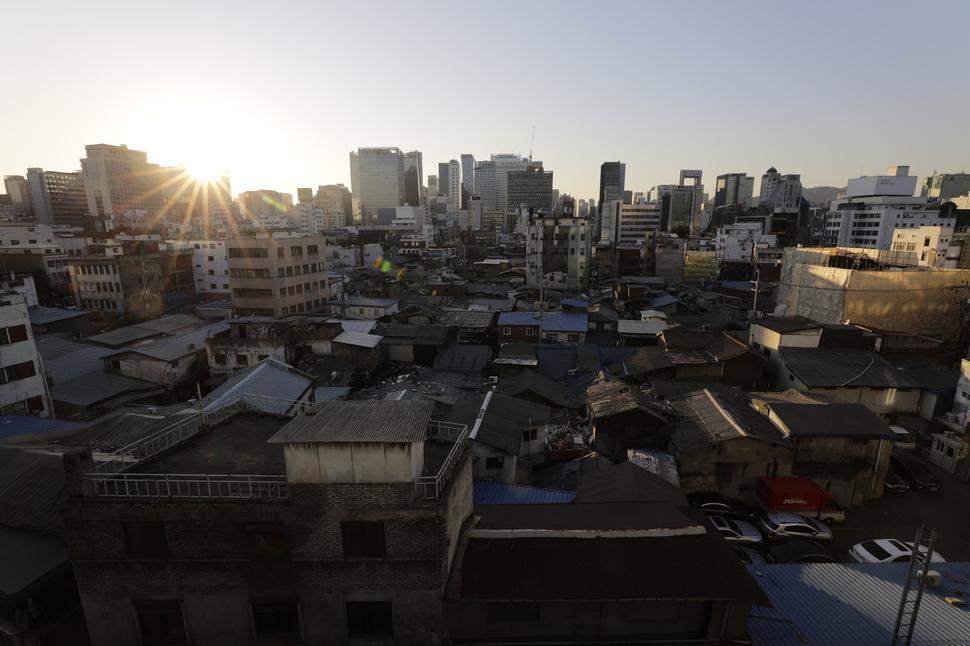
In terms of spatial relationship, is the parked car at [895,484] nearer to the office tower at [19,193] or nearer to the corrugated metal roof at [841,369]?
the corrugated metal roof at [841,369]

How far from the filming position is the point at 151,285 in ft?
205

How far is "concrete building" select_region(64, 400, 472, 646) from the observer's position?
1052 cm

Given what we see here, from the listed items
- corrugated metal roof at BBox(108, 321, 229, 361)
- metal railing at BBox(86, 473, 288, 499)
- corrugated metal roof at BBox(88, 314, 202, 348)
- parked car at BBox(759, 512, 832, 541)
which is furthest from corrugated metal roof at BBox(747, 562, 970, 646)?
corrugated metal roof at BBox(88, 314, 202, 348)

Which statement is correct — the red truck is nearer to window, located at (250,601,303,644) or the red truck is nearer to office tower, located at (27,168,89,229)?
window, located at (250,601,303,644)

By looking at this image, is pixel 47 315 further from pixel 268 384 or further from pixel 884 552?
pixel 884 552

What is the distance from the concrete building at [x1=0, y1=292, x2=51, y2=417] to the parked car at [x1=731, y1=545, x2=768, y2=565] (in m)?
38.8

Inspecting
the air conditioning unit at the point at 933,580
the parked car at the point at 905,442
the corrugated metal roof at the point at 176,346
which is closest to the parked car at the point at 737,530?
the air conditioning unit at the point at 933,580

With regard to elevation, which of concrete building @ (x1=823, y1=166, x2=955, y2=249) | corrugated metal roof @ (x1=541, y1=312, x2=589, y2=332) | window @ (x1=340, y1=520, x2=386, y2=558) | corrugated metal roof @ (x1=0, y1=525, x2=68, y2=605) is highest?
concrete building @ (x1=823, y1=166, x2=955, y2=249)

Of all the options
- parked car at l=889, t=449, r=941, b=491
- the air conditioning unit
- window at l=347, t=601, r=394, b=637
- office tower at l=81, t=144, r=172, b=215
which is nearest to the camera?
window at l=347, t=601, r=394, b=637

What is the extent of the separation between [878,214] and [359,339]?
119 meters

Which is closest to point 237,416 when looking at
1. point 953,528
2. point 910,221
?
point 953,528

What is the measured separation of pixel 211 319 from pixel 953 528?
196ft

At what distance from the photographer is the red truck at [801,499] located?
20875 millimetres

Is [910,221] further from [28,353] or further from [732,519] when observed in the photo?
[28,353]
